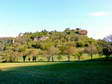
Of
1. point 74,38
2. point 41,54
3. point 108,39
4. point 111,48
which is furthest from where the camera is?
point 74,38

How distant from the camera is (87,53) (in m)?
118

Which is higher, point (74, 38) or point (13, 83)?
point (74, 38)

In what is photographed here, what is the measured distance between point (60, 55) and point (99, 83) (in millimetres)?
88272

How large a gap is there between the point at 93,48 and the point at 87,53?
521 centimetres

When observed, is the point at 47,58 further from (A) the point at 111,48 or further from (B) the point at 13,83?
(B) the point at 13,83

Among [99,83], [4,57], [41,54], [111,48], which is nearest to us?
[99,83]

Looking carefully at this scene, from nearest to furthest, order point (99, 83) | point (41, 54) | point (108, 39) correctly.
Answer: point (99, 83) < point (41, 54) < point (108, 39)

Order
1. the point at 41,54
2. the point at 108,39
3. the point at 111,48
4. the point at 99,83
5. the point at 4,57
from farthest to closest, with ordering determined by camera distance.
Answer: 1. the point at 108,39
2. the point at 41,54
3. the point at 4,57
4. the point at 111,48
5. the point at 99,83

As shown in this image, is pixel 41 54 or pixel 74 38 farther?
pixel 74 38

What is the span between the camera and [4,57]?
111375mm

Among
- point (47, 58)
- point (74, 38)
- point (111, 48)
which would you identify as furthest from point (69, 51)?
point (74, 38)

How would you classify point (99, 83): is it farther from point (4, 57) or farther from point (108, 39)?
point (108, 39)

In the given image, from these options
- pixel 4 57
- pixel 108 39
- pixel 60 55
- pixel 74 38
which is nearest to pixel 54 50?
pixel 60 55

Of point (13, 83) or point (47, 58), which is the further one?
point (47, 58)
